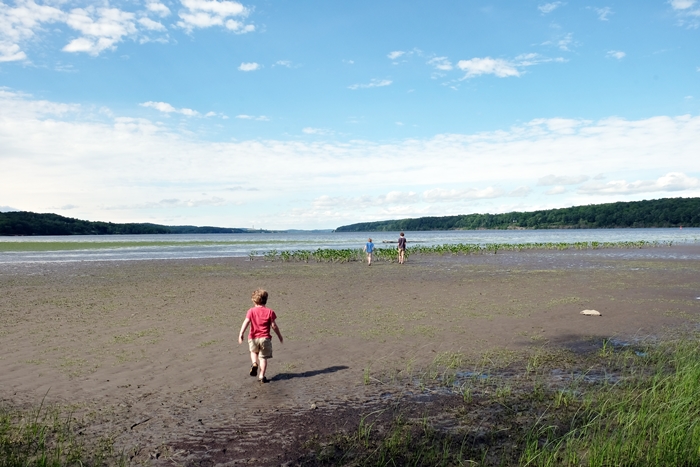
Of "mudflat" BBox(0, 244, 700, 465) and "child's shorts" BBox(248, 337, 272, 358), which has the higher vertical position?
"child's shorts" BBox(248, 337, 272, 358)

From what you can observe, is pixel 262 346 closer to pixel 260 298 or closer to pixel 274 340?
pixel 260 298

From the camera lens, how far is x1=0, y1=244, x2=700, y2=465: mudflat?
7.31 metres

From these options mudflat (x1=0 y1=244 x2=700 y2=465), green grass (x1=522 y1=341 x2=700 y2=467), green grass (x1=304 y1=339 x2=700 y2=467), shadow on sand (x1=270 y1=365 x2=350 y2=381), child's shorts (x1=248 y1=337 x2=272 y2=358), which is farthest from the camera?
shadow on sand (x1=270 y1=365 x2=350 y2=381)

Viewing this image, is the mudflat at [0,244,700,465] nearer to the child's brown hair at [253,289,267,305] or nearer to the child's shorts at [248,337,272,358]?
the child's shorts at [248,337,272,358]

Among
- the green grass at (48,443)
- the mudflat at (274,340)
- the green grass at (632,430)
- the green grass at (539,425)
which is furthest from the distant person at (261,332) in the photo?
the green grass at (632,430)

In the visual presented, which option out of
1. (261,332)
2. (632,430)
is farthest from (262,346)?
(632,430)

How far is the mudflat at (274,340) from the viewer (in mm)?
7312

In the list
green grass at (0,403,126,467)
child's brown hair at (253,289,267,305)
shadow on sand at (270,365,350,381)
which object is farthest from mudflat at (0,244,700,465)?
child's brown hair at (253,289,267,305)

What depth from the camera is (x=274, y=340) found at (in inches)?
485

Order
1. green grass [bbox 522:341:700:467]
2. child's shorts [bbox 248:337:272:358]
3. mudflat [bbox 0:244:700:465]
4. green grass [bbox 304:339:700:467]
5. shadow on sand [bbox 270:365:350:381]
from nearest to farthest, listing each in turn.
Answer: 1. green grass [bbox 522:341:700:467]
2. green grass [bbox 304:339:700:467]
3. mudflat [bbox 0:244:700:465]
4. child's shorts [bbox 248:337:272:358]
5. shadow on sand [bbox 270:365:350:381]

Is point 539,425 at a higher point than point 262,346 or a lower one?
lower

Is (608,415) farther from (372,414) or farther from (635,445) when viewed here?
(372,414)

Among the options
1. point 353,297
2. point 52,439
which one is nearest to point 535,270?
point 353,297

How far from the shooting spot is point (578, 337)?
1223cm
